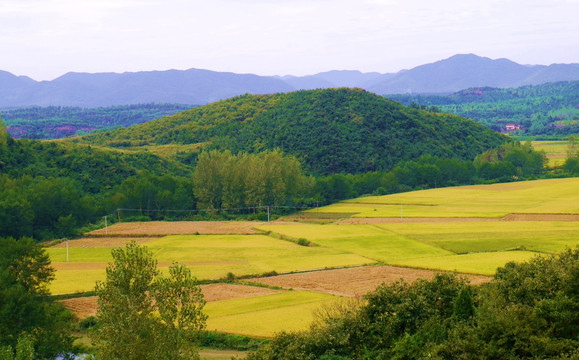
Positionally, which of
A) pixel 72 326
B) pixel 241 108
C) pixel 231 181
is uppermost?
pixel 241 108

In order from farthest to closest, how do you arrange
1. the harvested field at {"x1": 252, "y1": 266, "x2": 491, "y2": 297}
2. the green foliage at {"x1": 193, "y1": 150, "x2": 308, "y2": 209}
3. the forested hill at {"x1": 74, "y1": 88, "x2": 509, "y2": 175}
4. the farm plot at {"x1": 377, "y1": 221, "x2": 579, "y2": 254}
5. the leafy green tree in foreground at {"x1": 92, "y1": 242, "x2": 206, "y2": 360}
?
the forested hill at {"x1": 74, "y1": 88, "x2": 509, "y2": 175} < the green foliage at {"x1": 193, "y1": 150, "x2": 308, "y2": 209} < the farm plot at {"x1": 377, "y1": 221, "x2": 579, "y2": 254} < the harvested field at {"x1": 252, "y1": 266, "x2": 491, "y2": 297} < the leafy green tree in foreground at {"x1": 92, "y1": 242, "x2": 206, "y2": 360}

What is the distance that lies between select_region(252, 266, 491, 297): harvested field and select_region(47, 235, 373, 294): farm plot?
218 centimetres

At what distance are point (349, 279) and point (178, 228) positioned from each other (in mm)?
29827

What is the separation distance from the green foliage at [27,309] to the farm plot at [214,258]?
3902mm

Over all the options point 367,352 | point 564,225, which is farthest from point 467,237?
point 367,352

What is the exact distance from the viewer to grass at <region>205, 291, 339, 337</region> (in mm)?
35531

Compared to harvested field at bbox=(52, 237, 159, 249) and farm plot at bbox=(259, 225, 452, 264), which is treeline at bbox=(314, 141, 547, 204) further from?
harvested field at bbox=(52, 237, 159, 249)

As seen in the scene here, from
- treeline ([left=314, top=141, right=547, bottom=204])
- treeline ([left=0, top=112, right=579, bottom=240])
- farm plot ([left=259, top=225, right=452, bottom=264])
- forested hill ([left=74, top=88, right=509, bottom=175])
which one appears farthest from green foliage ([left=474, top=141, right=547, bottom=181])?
farm plot ([left=259, top=225, right=452, bottom=264])

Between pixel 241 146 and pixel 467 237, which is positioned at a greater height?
pixel 241 146

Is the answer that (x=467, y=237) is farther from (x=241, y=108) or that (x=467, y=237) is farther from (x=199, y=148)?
(x=241, y=108)

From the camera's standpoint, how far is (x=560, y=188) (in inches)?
3600

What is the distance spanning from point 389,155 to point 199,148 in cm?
3927

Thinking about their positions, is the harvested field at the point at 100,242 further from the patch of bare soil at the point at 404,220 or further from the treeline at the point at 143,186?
the patch of bare soil at the point at 404,220

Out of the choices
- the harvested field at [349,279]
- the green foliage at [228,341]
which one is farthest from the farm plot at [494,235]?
the green foliage at [228,341]
